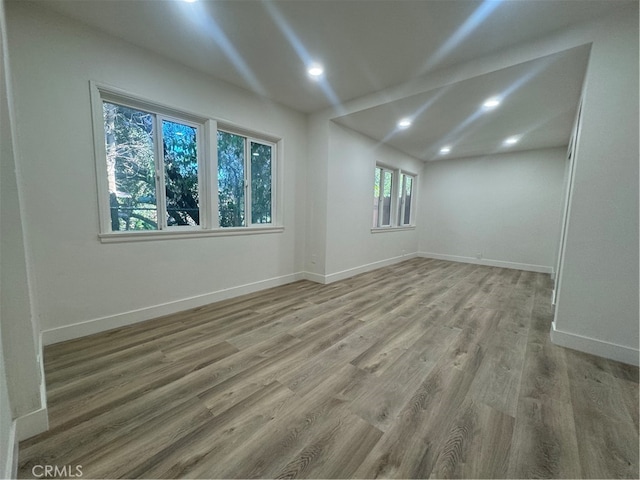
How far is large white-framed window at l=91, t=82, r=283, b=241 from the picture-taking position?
8.02 feet

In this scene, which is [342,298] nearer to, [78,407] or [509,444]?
[509,444]

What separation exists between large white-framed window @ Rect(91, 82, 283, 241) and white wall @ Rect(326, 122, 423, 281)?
1.17 metres

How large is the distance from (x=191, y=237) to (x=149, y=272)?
57 cm

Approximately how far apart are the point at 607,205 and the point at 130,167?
440 cm

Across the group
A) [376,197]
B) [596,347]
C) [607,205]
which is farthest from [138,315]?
[376,197]

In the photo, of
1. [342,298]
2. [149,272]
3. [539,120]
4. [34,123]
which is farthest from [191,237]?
[539,120]

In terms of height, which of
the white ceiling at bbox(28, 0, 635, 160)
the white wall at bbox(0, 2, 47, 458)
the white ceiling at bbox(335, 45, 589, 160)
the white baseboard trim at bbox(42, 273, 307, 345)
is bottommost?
the white baseboard trim at bbox(42, 273, 307, 345)

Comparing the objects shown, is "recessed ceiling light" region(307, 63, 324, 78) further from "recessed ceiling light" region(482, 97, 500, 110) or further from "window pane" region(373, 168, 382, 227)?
"window pane" region(373, 168, 382, 227)

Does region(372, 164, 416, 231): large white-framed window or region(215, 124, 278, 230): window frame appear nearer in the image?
region(215, 124, 278, 230): window frame

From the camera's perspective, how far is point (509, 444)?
1.31 metres

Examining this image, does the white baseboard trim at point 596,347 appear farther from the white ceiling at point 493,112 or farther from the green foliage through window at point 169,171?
the green foliage through window at point 169,171

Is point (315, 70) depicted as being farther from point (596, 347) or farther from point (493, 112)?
point (596, 347)

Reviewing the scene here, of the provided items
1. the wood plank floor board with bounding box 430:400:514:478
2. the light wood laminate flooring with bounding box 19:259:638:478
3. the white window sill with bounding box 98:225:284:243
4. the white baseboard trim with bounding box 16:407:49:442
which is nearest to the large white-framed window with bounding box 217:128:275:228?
the white window sill with bounding box 98:225:284:243

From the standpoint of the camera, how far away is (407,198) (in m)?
6.74
